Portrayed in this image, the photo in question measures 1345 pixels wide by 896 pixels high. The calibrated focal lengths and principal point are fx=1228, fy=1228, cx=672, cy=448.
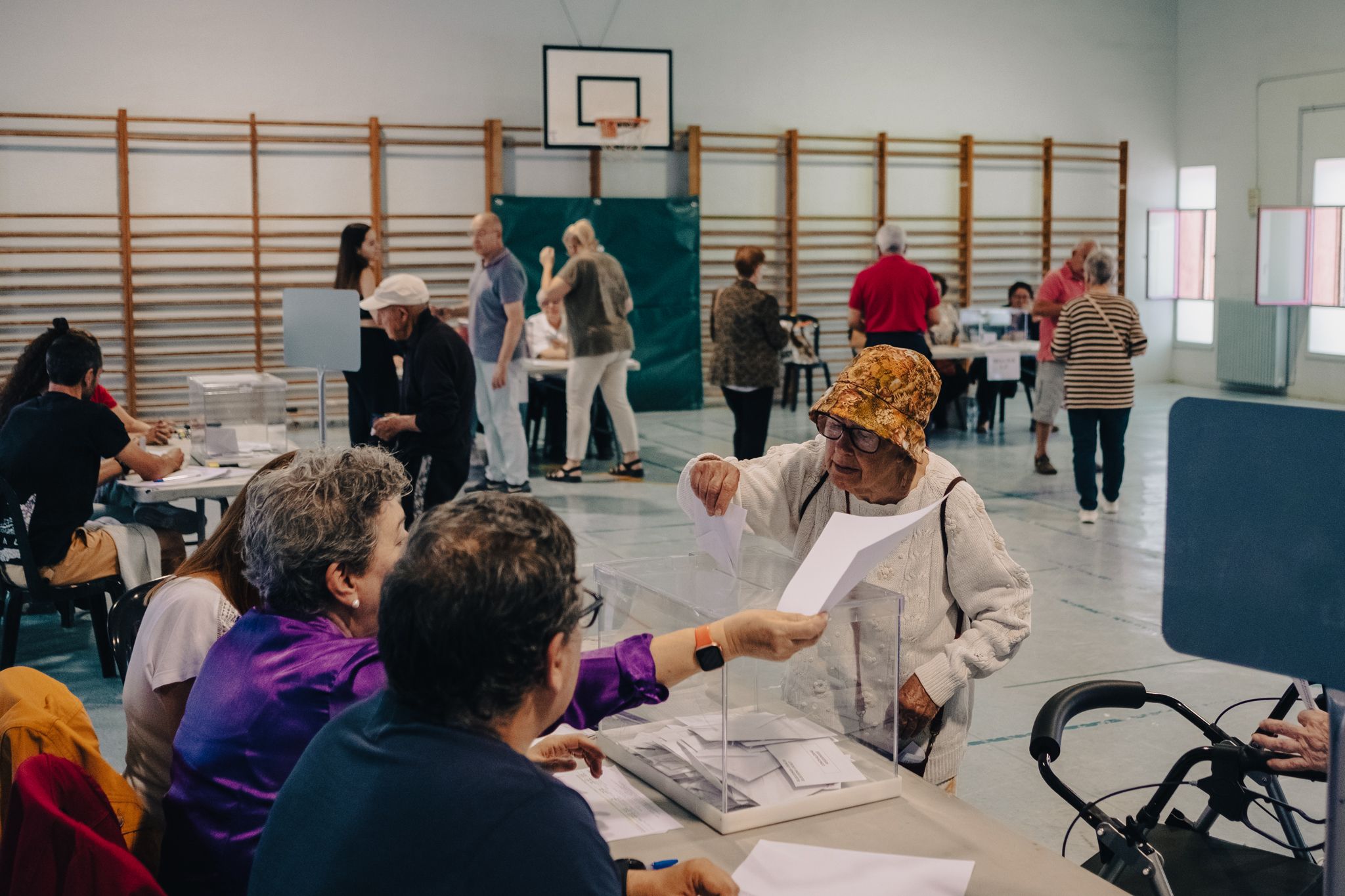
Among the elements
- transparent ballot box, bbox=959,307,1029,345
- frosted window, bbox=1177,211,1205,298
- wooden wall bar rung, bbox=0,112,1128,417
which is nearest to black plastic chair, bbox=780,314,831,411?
wooden wall bar rung, bbox=0,112,1128,417

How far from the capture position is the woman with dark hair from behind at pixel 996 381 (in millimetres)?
9797

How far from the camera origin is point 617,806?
5.62ft

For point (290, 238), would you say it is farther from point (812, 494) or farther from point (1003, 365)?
point (812, 494)

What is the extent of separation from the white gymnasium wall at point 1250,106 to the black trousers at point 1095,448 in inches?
245

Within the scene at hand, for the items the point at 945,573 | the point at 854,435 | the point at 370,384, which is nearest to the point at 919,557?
the point at 945,573

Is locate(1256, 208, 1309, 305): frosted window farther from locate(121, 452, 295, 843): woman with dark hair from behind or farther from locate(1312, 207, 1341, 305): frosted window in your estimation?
locate(121, 452, 295, 843): woman with dark hair from behind

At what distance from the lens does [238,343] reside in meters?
10.1

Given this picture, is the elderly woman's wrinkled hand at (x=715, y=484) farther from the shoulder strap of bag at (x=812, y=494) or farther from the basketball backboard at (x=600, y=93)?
the basketball backboard at (x=600, y=93)

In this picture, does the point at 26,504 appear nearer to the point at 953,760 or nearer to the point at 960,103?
the point at 953,760

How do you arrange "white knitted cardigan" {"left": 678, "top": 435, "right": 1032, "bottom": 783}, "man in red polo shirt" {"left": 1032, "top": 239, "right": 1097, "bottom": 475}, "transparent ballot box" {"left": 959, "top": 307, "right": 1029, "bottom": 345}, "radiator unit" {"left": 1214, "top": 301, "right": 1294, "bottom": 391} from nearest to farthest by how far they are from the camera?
1. "white knitted cardigan" {"left": 678, "top": 435, "right": 1032, "bottom": 783}
2. "man in red polo shirt" {"left": 1032, "top": 239, "right": 1097, "bottom": 475}
3. "transparent ballot box" {"left": 959, "top": 307, "right": 1029, "bottom": 345}
4. "radiator unit" {"left": 1214, "top": 301, "right": 1294, "bottom": 391}

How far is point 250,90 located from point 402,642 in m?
9.80

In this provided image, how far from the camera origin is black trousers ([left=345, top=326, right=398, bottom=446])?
222 inches

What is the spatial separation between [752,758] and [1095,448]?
513cm

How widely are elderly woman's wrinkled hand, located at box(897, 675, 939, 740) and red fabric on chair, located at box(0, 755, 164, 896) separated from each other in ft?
3.72
